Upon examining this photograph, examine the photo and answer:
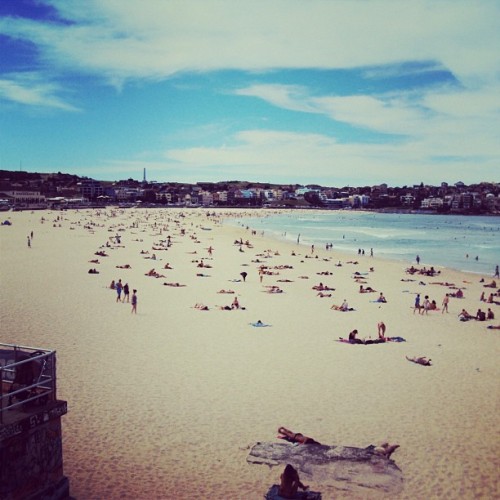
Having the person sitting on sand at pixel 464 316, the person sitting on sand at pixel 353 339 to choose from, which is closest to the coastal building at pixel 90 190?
the person sitting on sand at pixel 464 316

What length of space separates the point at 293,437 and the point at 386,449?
1.64 m

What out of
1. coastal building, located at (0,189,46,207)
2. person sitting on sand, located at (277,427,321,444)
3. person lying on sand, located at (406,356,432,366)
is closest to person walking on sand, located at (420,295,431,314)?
person lying on sand, located at (406,356,432,366)

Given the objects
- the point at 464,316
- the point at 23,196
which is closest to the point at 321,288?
the point at 464,316

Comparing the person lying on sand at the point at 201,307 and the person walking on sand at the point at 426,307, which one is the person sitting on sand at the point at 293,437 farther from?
the person walking on sand at the point at 426,307

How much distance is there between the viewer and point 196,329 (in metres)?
17.0

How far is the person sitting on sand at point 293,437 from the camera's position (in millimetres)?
8891

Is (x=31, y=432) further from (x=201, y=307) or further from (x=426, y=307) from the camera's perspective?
(x=426, y=307)

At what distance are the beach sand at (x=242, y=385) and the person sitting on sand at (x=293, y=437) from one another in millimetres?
196

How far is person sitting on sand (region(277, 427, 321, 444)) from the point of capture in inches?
350

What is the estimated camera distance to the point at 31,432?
536 centimetres

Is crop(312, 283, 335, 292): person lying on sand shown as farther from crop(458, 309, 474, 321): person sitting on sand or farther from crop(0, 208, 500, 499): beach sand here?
crop(458, 309, 474, 321): person sitting on sand

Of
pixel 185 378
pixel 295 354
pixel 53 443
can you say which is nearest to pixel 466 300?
pixel 295 354

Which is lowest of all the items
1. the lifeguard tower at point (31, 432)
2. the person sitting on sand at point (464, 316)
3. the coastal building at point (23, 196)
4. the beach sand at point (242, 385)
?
the person sitting on sand at point (464, 316)

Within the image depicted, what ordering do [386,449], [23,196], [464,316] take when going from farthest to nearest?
[23,196]
[464,316]
[386,449]
